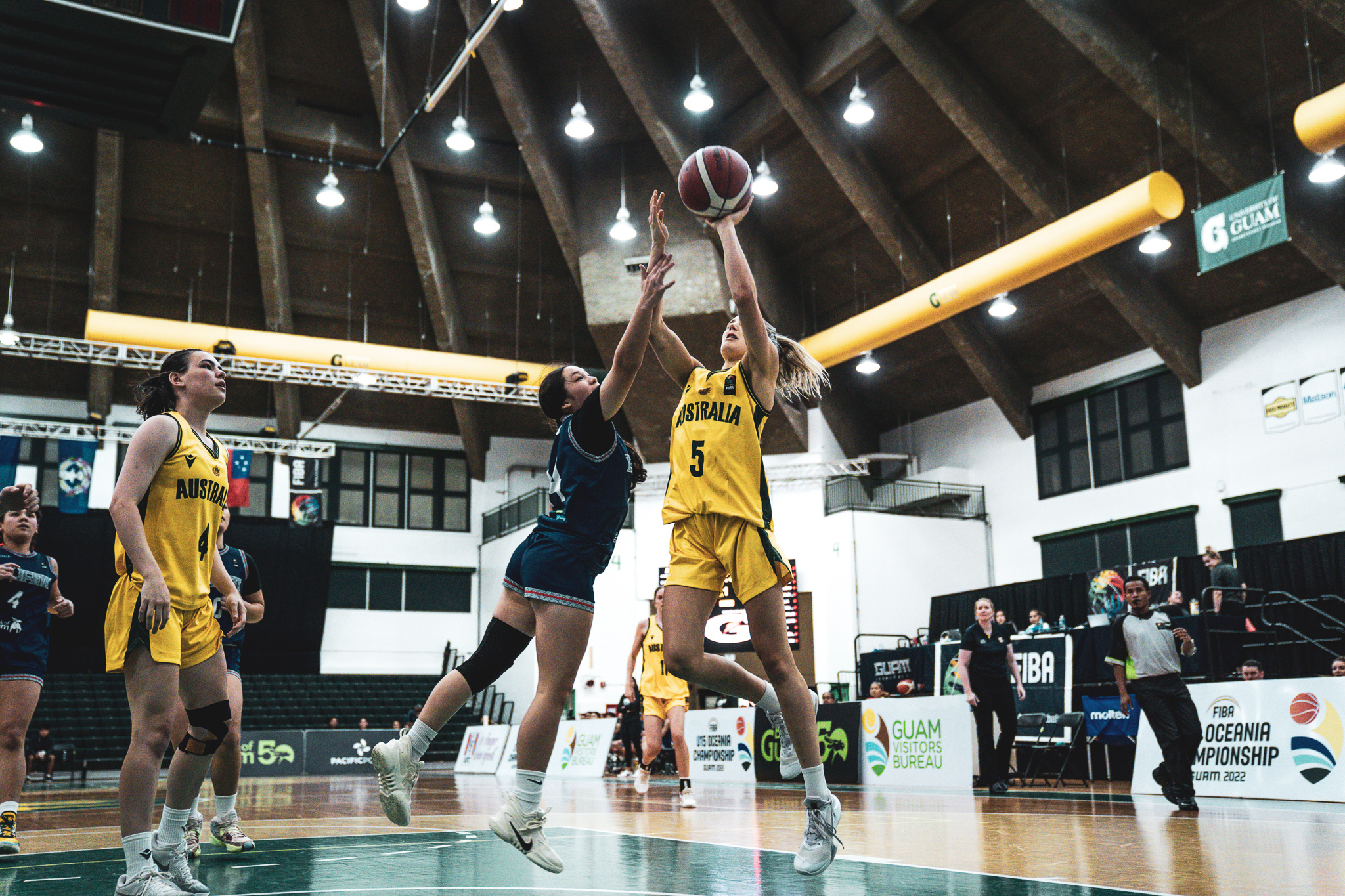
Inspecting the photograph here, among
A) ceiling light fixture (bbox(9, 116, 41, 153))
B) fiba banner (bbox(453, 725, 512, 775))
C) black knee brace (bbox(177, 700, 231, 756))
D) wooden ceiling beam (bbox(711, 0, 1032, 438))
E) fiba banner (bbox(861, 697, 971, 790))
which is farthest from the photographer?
fiba banner (bbox(453, 725, 512, 775))

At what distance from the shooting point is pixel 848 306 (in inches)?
991

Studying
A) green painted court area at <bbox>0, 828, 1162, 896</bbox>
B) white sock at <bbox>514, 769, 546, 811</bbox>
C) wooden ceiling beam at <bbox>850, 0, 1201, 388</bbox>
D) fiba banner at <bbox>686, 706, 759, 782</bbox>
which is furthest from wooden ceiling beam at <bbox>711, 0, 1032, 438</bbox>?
white sock at <bbox>514, 769, 546, 811</bbox>

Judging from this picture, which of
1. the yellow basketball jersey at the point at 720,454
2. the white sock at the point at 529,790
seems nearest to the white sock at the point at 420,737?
the white sock at the point at 529,790

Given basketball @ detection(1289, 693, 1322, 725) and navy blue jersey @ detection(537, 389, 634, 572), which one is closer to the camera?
navy blue jersey @ detection(537, 389, 634, 572)

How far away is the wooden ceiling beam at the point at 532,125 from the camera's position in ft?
63.4

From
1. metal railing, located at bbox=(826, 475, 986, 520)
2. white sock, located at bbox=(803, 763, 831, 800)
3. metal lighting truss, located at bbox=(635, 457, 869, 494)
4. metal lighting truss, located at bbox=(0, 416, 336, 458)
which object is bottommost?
white sock, located at bbox=(803, 763, 831, 800)

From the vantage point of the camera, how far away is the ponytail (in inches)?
165

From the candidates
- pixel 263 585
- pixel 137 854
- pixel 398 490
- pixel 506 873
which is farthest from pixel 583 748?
pixel 398 490

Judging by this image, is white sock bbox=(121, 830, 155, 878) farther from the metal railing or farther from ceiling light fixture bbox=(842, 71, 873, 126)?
the metal railing

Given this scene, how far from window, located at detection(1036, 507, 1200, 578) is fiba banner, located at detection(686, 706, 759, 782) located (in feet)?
36.9

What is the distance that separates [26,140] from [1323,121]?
19813 mm

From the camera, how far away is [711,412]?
4555 mm

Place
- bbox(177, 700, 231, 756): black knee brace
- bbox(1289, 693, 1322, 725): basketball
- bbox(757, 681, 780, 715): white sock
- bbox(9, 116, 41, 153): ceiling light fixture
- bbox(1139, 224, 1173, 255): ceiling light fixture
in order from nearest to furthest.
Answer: bbox(177, 700, 231, 756): black knee brace → bbox(757, 681, 780, 715): white sock → bbox(1289, 693, 1322, 725): basketball → bbox(1139, 224, 1173, 255): ceiling light fixture → bbox(9, 116, 41, 153): ceiling light fixture

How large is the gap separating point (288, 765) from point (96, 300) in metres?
10.9
